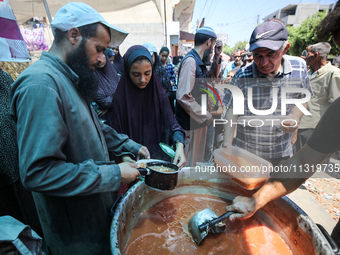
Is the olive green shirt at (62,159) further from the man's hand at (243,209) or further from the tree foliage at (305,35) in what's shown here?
the tree foliage at (305,35)

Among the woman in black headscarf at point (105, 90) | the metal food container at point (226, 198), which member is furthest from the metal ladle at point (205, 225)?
the woman in black headscarf at point (105, 90)

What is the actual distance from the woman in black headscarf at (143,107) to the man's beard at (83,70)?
0.88 metres

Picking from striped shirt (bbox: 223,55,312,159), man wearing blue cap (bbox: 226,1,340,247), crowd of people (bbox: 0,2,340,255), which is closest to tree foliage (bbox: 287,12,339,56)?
striped shirt (bbox: 223,55,312,159)

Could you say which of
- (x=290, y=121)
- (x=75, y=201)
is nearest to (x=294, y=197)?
(x=290, y=121)

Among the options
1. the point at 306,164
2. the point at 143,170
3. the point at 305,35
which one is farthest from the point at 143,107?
the point at 305,35

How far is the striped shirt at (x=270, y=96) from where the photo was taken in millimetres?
2033

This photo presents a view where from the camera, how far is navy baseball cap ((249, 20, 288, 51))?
5.94 ft

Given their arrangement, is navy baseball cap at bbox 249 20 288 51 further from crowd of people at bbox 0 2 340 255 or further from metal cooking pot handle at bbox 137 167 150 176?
metal cooking pot handle at bbox 137 167 150 176

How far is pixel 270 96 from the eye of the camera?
2.07 metres

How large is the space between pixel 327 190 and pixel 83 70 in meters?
4.39

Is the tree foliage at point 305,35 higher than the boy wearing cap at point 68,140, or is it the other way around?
the tree foliage at point 305,35

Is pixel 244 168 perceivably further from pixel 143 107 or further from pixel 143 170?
pixel 143 107

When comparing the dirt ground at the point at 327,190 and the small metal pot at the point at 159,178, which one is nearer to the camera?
the small metal pot at the point at 159,178

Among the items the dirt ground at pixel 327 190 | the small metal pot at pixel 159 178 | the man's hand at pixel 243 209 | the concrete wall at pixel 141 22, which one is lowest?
the dirt ground at pixel 327 190
